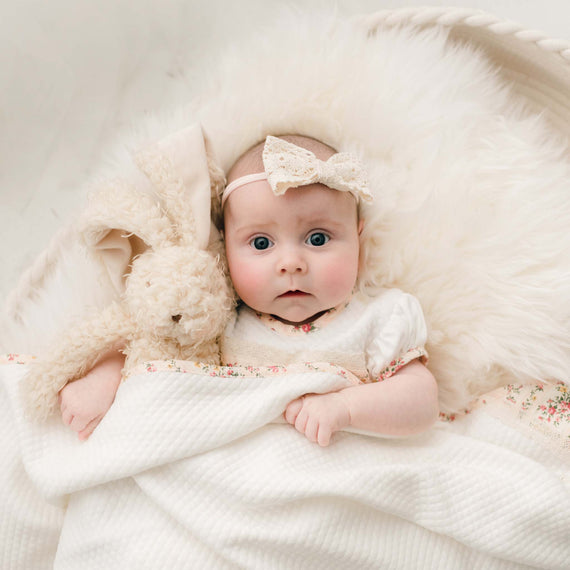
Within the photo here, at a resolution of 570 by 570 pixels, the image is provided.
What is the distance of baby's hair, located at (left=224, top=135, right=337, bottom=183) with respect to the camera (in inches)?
50.4

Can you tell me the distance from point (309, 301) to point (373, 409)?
0.24 meters

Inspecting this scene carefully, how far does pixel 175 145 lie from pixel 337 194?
1.03 ft

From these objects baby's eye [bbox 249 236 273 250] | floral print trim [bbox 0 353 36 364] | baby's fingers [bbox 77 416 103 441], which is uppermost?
baby's eye [bbox 249 236 273 250]

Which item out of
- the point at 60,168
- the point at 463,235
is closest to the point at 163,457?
the point at 463,235

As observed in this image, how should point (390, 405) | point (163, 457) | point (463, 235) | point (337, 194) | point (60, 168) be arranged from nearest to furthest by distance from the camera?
1. point (163, 457)
2. point (390, 405)
3. point (337, 194)
4. point (463, 235)
5. point (60, 168)

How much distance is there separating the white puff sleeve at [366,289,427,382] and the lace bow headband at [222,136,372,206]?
0.70ft

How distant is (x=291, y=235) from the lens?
1.24 metres

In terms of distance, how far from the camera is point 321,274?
1.23 meters

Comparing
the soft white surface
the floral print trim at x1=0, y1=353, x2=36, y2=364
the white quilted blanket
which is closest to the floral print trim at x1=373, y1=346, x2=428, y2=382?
the white quilted blanket

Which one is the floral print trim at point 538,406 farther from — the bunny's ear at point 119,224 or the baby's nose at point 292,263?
the bunny's ear at point 119,224

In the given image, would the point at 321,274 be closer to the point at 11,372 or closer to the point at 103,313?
the point at 103,313

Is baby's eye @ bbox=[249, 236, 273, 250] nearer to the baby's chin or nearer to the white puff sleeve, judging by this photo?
the baby's chin

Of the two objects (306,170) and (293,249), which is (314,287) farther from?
(306,170)

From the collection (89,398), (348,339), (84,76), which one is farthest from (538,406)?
(84,76)
